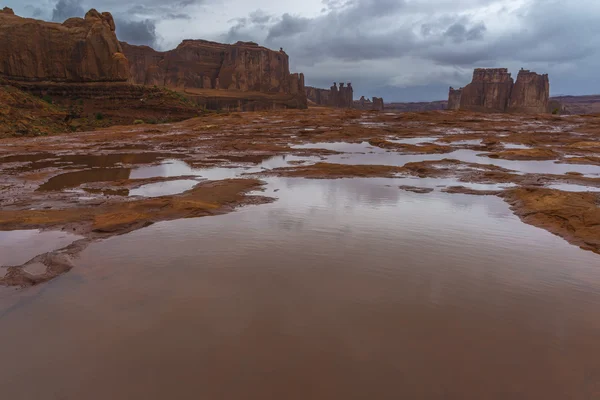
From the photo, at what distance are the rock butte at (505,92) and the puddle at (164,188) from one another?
353 feet

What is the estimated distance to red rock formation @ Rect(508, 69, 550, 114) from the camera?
9756 centimetres

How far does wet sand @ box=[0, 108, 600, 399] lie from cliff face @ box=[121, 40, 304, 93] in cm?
10102

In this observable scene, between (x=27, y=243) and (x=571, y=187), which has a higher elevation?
(x=571, y=187)

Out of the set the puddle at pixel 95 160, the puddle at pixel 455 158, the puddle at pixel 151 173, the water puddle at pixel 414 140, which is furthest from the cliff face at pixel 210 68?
the puddle at pixel 151 173

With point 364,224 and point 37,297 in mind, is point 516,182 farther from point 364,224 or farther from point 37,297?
point 37,297

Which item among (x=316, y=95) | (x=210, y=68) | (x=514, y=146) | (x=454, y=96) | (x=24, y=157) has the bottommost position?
(x=24, y=157)

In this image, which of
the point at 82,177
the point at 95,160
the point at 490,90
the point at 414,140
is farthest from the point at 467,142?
the point at 490,90

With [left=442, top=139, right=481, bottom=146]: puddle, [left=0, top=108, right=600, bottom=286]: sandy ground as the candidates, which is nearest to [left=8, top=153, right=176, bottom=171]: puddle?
[left=0, top=108, right=600, bottom=286]: sandy ground

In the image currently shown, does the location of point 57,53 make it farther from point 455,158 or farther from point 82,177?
point 455,158

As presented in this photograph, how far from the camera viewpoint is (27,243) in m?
5.63

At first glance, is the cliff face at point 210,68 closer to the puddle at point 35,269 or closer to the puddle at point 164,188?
the puddle at point 164,188

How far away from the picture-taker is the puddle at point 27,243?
5.12 metres

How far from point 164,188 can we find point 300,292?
659 cm

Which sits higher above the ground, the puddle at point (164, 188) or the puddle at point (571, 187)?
the puddle at point (571, 187)
